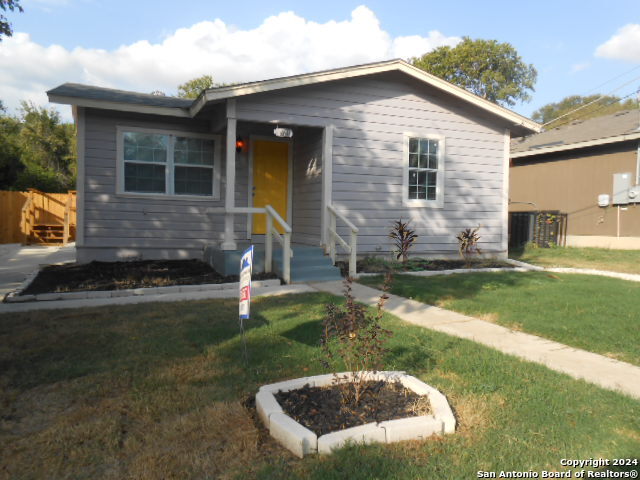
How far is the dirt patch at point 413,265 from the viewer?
904 cm

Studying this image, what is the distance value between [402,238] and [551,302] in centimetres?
370

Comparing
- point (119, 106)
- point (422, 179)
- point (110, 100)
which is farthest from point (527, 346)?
point (110, 100)

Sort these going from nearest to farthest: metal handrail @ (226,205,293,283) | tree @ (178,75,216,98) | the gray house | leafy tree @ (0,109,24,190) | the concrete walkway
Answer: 1. the concrete walkway
2. metal handrail @ (226,205,293,283)
3. the gray house
4. leafy tree @ (0,109,24,190)
5. tree @ (178,75,216,98)

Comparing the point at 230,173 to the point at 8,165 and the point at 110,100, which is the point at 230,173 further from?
the point at 8,165

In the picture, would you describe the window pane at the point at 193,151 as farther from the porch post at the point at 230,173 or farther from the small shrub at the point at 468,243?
the small shrub at the point at 468,243

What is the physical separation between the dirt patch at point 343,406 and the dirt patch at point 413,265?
18.4 ft

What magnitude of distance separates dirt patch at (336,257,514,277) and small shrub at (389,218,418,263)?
0.23 meters

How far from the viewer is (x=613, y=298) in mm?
6438

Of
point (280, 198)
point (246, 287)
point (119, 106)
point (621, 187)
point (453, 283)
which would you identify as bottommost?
point (453, 283)

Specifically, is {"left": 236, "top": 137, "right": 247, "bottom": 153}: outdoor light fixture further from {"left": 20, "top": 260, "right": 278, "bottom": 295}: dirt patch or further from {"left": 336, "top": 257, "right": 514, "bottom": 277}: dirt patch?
{"left": 336, "top": 257, "right": 514, "bottom": 277}: dirt patch

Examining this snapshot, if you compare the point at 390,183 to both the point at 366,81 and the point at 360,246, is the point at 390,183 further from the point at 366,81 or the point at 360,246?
the point at 366,81

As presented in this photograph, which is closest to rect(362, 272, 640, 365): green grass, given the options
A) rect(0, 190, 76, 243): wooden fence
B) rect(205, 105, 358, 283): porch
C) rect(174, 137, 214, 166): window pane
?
rect(205, 105, 358, 283): porch

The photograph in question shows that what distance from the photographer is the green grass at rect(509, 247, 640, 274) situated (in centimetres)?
1046

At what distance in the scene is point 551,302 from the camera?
6.17 metres
